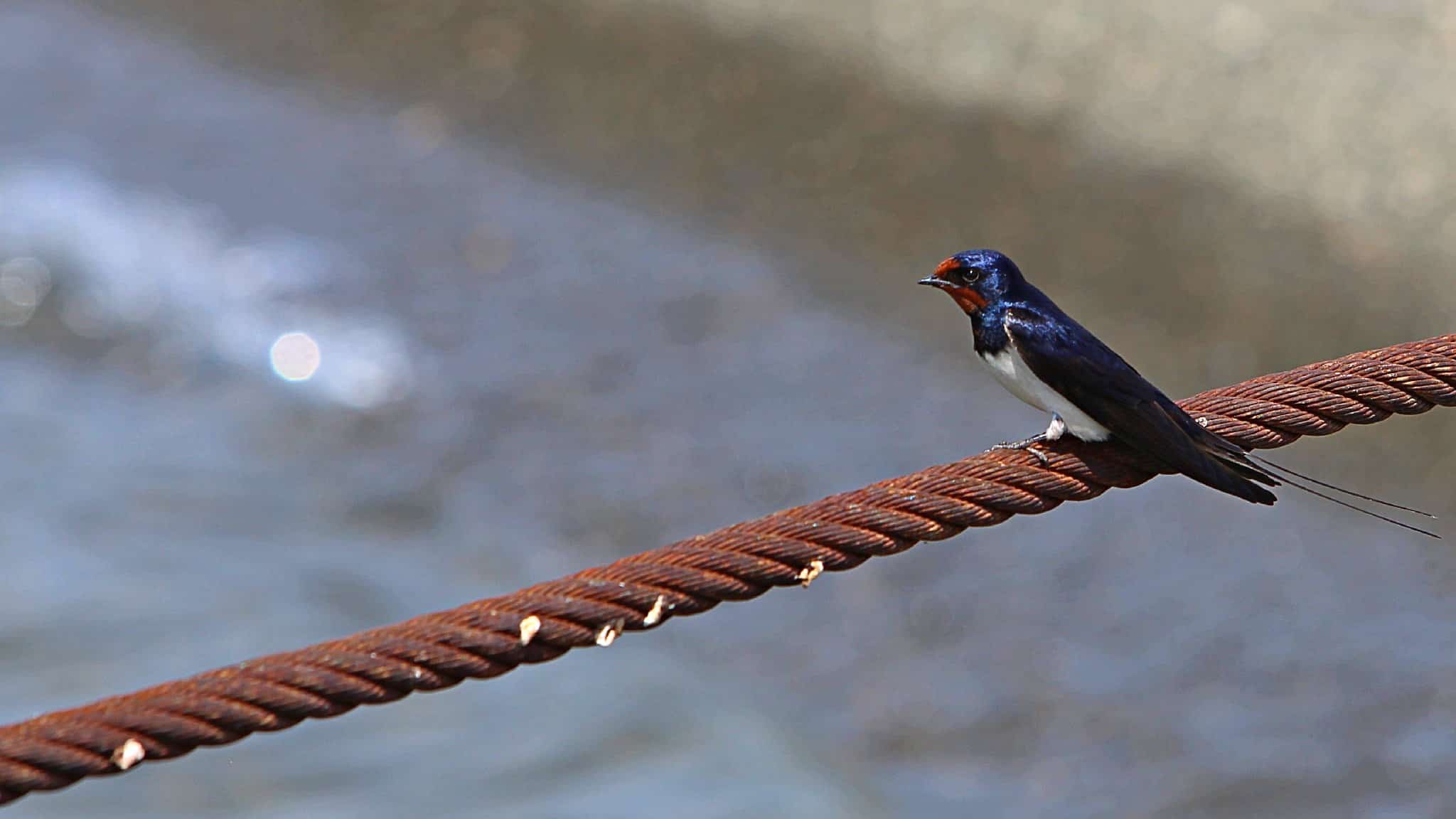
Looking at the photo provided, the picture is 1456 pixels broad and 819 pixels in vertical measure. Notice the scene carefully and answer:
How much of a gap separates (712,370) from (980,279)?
3624mm

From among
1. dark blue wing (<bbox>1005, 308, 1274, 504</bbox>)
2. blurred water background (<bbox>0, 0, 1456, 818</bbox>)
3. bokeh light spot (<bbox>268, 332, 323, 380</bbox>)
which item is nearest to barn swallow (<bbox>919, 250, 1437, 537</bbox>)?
dark blue wing (<bbox>1005, 308, 1274, 504</bbox>)

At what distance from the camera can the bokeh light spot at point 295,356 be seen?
19.2ft

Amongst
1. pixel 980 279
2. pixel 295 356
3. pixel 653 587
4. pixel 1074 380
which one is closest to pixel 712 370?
pixel 295 356

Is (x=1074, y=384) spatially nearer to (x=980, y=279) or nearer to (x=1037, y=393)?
(x=1037, y=393)

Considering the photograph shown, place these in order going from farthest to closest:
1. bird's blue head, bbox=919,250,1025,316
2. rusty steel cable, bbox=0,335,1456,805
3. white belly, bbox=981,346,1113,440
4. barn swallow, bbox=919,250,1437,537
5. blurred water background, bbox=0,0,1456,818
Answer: blurred water background, bbox=0,0,1456,818
bird's blue head, bbox=919,250,1025,316
white belly, bbox=981,346,1113,440
barn swallow, bbox=919,250,1437,537
rusty steel cable, bbox=0,335,1456,805

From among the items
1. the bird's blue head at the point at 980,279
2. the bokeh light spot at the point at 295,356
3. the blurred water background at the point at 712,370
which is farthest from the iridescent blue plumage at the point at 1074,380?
the bokeh light spot at the point at 295,356

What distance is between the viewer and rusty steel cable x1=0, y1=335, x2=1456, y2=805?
1156mm

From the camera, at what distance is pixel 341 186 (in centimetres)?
669

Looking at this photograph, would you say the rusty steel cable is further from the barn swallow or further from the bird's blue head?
the bird's blue head

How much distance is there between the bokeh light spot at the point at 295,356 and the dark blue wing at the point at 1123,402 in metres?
4.36

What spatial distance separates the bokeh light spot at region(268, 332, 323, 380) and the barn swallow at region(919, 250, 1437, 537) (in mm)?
4231

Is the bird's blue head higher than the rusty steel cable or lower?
higher

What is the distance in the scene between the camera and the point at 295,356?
5.94 meters

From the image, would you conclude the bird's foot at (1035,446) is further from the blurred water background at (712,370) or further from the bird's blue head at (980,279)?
the blurred water background at (712,370)
